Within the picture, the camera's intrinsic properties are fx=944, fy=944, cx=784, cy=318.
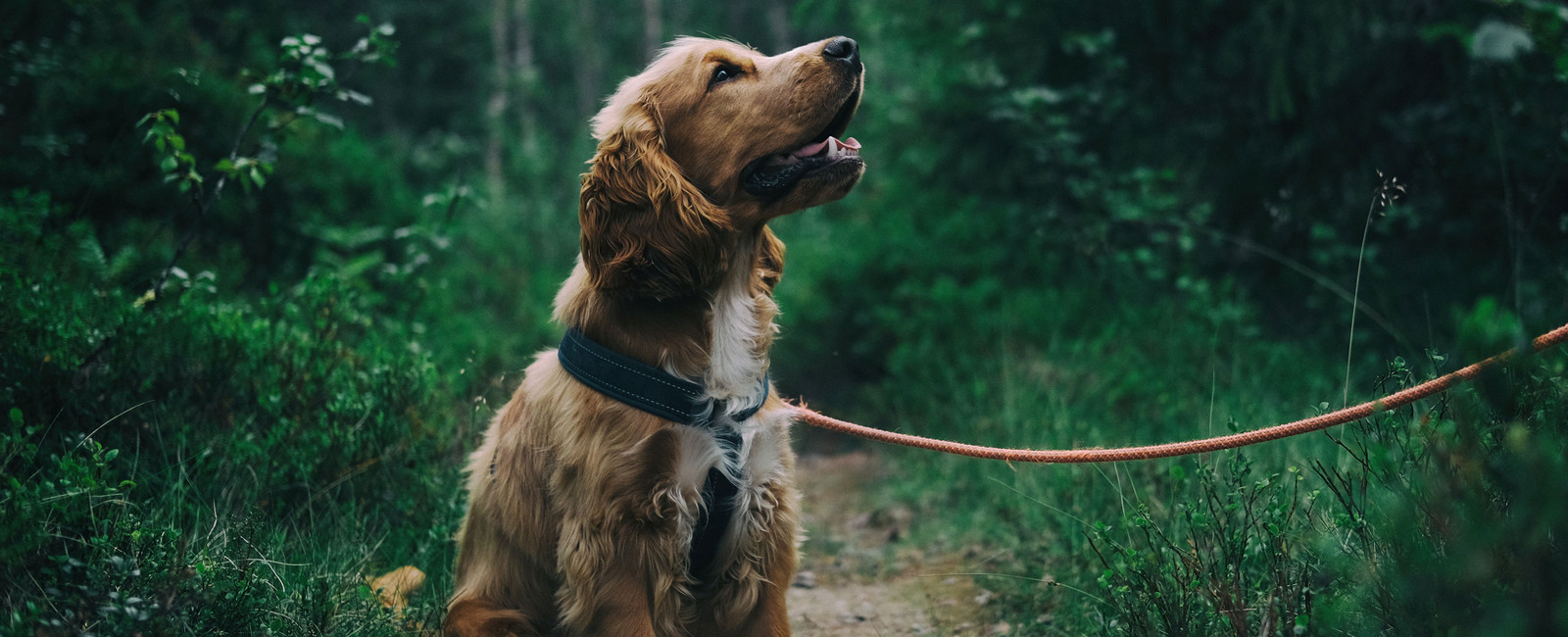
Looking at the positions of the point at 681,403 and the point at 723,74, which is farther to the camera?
the point at 723,74

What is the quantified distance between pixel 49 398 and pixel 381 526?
3.90 feet

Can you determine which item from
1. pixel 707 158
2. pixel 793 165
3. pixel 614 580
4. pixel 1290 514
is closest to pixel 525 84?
pixel 707 158

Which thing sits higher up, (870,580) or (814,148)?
(814,148)

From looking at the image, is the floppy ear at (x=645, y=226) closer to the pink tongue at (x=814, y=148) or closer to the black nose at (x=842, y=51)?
the pink tongue at (x=814, y=148)

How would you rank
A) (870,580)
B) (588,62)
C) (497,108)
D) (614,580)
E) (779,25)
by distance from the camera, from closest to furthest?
(614,580)
(870,580)
(497,108)
(779,25)
(588,62)

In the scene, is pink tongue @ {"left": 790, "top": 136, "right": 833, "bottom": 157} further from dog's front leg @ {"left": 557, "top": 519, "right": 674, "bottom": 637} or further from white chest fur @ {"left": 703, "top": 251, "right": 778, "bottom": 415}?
dog's front leg @ {"left": 557, "top": 519, "right": 674, "bottom": 637}

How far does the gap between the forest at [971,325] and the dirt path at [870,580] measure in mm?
27

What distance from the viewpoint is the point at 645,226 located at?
262cm

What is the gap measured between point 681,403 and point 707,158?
0.77m

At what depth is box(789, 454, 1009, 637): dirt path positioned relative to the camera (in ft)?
11.3

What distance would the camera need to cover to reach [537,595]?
2820 millimetres

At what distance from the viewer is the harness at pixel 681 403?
2529mm

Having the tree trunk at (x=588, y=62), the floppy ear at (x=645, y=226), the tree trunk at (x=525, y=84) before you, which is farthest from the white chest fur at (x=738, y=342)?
the tree trunk at (x=588, y=62)

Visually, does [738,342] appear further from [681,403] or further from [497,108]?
[497,108]
